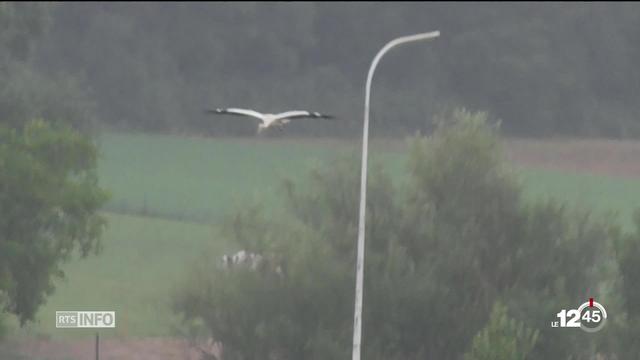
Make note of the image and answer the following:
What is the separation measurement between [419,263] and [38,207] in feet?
28.0

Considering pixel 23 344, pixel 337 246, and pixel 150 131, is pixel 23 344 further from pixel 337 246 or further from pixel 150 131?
pixel 150 131

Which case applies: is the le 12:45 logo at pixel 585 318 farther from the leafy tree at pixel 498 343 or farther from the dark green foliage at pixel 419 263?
the leafy tree at pixel 498 343

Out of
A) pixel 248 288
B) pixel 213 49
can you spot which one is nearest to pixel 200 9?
pixel 213 49

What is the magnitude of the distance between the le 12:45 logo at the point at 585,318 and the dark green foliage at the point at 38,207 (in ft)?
33.6

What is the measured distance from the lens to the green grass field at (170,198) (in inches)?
1961

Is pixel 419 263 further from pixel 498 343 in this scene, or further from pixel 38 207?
pixel 498 343

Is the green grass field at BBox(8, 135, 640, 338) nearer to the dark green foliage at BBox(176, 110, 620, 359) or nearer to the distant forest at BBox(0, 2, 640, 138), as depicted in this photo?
the distant forest at BBox(0, 2, 640, 138)

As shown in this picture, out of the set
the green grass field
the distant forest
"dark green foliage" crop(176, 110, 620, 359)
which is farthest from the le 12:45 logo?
the distant forest

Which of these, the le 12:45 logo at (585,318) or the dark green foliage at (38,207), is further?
the dark green foliage at (38,207)

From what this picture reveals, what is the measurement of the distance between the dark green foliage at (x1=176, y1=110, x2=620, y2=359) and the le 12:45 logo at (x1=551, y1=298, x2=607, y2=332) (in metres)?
0.22

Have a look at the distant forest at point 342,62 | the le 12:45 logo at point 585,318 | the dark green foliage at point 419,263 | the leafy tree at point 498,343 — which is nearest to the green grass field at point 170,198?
the distant forest at point 342,62

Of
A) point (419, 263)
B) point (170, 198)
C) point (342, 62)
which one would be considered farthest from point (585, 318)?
point (342, 62)

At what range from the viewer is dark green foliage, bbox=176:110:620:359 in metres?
39.3

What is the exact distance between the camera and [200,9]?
8469 centimetres
